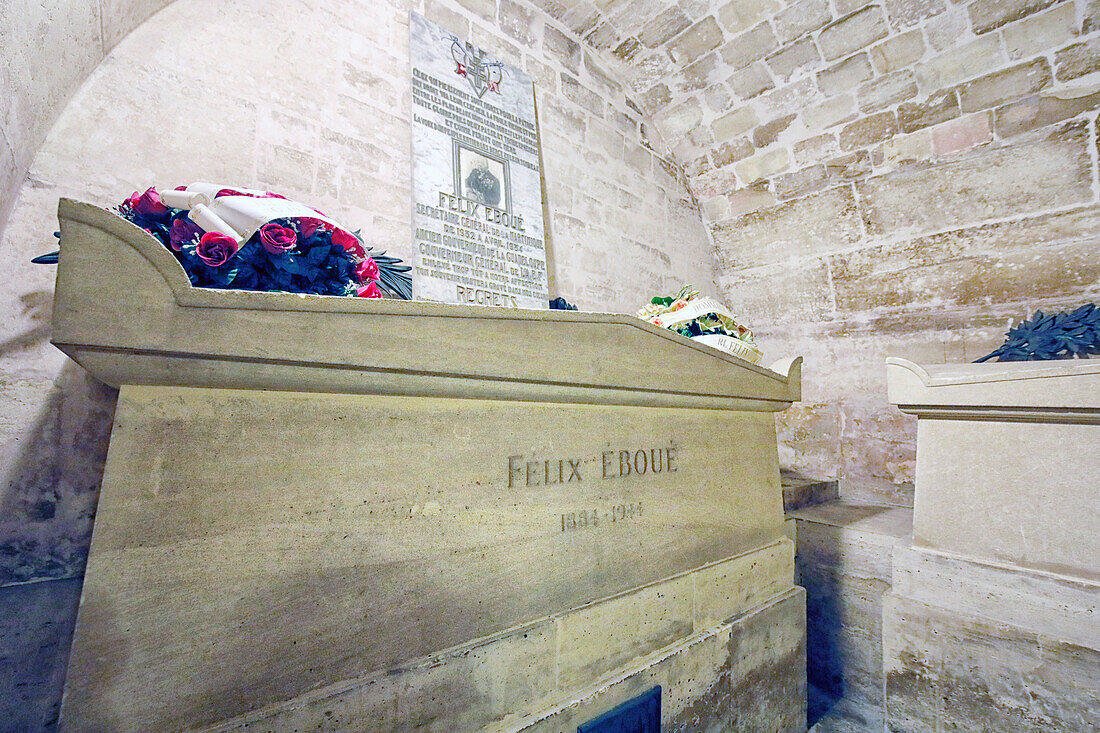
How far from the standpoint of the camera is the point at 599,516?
4.59 ft

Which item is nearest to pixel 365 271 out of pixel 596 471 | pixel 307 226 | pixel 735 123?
pixel 307 226

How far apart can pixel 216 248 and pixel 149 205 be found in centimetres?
27

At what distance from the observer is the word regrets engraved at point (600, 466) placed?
4.12 feet

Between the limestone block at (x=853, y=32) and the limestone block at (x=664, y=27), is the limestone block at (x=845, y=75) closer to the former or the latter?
the limestone block at (x=853, y=32)

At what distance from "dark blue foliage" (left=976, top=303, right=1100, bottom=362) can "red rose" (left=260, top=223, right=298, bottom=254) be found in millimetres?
3768

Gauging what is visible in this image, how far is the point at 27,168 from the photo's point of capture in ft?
5.02

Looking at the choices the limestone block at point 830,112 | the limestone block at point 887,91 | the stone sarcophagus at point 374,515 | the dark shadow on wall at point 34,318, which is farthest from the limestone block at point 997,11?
the dark shadow on wall at point 34,318

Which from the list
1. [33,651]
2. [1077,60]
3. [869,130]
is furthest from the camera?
[869,130]

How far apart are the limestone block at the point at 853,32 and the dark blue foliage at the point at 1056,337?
7.00 feet

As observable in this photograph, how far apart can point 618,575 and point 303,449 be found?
3.21 ft

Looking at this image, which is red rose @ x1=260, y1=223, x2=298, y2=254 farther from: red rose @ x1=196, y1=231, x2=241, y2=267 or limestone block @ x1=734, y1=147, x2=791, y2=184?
limestone block @ x1=734, y1=147, x2=791, y2=184

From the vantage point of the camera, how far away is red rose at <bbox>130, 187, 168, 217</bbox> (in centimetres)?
116

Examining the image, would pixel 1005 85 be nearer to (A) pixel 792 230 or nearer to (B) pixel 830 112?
(B) pixel 830 112

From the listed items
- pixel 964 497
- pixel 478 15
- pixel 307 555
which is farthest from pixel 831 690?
pixel 478 15
